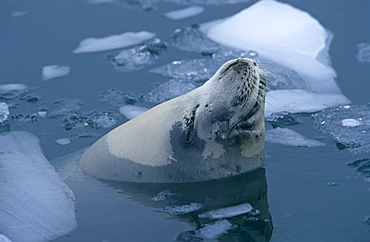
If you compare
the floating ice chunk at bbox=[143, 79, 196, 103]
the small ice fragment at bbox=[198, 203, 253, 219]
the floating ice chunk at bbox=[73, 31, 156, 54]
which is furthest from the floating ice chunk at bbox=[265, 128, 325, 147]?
the floating ice chunk at bbox=[73, 31, 156, 54]

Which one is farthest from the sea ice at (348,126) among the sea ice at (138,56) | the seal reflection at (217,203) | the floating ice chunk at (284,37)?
the sea ice at (138,56)

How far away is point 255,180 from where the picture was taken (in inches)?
177

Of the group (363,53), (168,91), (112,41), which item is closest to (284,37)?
(363,53)

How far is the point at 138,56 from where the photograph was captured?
7.18 metres

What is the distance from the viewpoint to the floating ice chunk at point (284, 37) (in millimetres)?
6496

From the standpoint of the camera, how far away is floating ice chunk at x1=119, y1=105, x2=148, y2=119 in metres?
5.81

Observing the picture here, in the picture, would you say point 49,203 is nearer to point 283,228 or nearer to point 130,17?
point 283,228

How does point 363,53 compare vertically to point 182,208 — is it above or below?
above

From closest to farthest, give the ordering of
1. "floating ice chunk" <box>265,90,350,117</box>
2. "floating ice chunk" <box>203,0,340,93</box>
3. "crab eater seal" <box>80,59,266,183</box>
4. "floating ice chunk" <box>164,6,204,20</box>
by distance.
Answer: "crab eater seal" <box>80,59,266,183</box> < "floating ice chunk" <box>265,90,350,117</box> < "floating ice chunk" <box>203,0,340,93</box> < "floating ice chunk" <box>164,6,204,20</box>

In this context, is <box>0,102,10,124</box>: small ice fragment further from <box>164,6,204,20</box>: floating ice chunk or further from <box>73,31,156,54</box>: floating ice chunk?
<box>164,6,204,20</box>: floating ice chunk

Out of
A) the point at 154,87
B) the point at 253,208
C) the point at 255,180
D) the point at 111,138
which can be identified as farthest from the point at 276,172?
the point at 154,87

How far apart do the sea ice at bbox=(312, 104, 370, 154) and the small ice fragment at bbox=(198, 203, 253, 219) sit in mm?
1156

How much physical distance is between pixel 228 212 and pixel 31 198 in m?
1.39

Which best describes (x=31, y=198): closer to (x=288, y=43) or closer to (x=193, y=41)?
(x=193, y=41)
